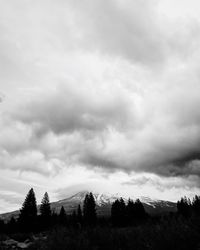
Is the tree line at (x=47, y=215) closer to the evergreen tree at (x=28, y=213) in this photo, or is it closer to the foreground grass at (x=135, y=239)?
the evergreen tree at (x=28, y=213)

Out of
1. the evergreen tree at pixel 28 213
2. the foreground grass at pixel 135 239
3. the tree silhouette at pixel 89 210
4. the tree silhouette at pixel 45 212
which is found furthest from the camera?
the tree silhouette at pixel 89 210

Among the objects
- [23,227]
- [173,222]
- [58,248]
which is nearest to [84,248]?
[58,248]

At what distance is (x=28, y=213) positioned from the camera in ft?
156

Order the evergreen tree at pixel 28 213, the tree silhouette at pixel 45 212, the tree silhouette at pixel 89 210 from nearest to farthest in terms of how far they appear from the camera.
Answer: the evergreen tree at pixel 28 213 → the tree silhouette at pixel 45 212 → the tree silhouette at pixel 89 210

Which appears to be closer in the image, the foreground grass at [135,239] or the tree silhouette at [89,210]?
the foreground grass at [135,239]

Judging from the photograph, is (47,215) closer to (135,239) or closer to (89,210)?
(89,210)

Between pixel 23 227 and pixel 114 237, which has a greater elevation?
→ pixel 114 237

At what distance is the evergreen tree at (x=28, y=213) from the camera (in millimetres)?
45347

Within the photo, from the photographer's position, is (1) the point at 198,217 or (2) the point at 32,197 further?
(2) the point at 32,197

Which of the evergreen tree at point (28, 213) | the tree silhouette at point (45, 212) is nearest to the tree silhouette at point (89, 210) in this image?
the tree silhouette at point (45, 212)

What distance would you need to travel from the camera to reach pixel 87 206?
55.7m

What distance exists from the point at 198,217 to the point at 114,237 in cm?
331

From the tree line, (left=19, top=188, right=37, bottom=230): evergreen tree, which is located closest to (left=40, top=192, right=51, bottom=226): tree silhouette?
the tree line

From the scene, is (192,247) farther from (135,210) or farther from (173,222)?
(135,210)
